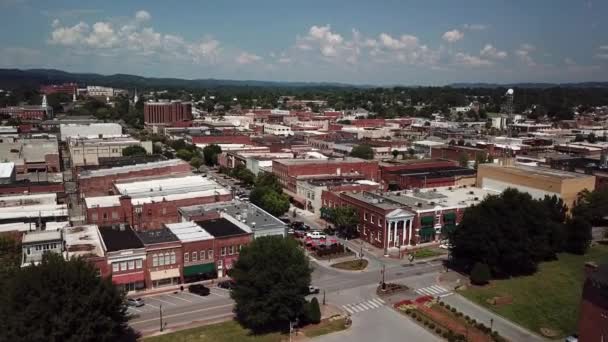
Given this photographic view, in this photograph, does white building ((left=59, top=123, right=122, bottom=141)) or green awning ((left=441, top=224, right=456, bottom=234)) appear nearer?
green awning ((left=441, top=224, right=456, bottom=234))

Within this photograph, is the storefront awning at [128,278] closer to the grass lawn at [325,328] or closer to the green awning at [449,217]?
the grass lawn at [325,328]

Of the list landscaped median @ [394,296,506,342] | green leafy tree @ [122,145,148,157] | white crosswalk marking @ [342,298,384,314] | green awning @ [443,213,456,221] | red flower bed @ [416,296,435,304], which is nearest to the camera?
landscaped median @ [394,296,506,342]

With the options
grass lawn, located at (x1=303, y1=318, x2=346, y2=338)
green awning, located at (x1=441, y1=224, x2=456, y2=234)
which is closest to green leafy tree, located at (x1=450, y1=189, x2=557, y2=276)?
green awning, located at (x1=441, y1=224, x2=456, y2=234)

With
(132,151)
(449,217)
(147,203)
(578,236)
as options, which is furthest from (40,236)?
(132,151)

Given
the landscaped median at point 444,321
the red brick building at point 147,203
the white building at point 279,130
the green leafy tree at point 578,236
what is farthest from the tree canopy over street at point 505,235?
the white building at point 279,130

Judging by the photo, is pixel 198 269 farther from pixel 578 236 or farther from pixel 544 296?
pixel 578 236

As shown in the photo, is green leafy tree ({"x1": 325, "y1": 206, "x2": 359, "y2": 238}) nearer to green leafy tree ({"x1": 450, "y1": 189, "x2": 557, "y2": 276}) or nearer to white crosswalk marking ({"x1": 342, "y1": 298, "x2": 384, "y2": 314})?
green leafy tree ({"x1": 450, "y1": 189, "x2": 557, "y2": 276})

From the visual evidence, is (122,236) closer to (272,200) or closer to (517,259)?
(272,200)
